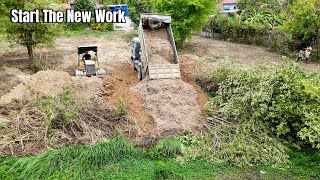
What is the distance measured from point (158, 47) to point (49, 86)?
4.86m

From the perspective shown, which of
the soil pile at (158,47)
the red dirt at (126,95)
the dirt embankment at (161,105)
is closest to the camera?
the dirt embankment at (161,105)

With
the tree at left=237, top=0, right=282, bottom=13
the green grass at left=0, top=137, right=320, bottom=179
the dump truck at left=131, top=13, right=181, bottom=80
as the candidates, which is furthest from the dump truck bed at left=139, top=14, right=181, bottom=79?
the tree at left=237, top=0, right=282, bottom=13

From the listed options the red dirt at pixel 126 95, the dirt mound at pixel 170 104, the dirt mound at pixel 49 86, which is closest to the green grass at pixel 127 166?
the dirt mound at pixel 170 104

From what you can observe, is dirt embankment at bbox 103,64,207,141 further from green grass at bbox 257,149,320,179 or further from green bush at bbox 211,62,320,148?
green grass at bbox 257,149,320,179

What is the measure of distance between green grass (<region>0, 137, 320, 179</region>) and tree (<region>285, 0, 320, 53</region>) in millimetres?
11964

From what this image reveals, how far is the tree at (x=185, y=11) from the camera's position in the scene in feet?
62.8

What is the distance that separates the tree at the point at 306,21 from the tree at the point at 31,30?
13802mm

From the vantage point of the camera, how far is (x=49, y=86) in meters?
11.7

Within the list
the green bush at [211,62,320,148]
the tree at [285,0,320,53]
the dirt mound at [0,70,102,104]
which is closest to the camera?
the green bush at [211,62,320,148]

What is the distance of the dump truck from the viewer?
1230cm

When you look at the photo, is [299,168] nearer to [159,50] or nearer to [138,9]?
[159,50]

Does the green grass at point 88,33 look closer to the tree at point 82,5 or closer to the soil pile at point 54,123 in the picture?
the tree at point 82,5

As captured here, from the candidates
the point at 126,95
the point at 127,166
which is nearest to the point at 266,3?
the point at 126,95

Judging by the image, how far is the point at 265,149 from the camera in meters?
8.73
